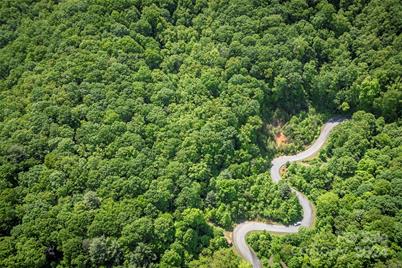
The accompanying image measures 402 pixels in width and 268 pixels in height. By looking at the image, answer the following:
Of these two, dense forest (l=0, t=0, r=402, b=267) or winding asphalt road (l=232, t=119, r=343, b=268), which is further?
winding asphalt road (l=232, t=119, r=343, b=268)

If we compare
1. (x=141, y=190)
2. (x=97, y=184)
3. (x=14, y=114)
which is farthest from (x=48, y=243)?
(x=14, y=114)

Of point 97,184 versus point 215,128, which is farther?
point 215,128

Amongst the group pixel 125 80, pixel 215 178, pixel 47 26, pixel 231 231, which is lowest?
pixel 231 231

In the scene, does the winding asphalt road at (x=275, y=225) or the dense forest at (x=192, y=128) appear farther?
the winding asphalt road at (x=275, y=225)

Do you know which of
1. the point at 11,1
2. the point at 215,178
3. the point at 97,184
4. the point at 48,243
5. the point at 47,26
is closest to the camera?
the point at 48,243

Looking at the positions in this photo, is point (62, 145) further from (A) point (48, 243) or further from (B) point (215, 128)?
(B) point (215, 128)

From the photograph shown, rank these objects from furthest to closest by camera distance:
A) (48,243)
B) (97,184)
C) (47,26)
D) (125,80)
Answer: (47,26), (125,80), (97,184), (48,243)

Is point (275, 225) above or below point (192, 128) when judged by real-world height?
below

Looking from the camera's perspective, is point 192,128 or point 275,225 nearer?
point 275,225
